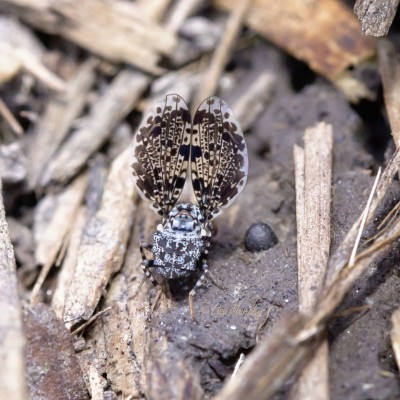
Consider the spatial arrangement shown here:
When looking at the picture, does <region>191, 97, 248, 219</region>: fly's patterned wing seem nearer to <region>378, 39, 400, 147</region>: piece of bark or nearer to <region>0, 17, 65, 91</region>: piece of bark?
<region>378, 39, 400, 147</region>: piece of bark

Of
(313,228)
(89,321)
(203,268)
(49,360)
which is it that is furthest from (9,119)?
(313,228)

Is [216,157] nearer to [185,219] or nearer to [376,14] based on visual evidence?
[185,219]

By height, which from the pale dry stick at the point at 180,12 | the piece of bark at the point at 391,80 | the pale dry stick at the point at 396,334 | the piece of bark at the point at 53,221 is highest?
the piece of bark at the point at 391,80

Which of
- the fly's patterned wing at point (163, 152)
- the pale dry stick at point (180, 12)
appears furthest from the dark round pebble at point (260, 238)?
the pale dry stick at point (180, 12)

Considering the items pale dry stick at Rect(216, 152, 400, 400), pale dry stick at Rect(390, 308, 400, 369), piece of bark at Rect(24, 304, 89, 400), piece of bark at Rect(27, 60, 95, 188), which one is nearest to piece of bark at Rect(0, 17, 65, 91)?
piece of bark at Rect(27, 60, 95, 188)

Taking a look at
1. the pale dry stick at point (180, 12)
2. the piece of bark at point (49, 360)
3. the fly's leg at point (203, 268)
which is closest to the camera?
the piece of bark at point (49, 360)

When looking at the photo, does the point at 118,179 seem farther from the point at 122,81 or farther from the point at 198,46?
the point at 198,46

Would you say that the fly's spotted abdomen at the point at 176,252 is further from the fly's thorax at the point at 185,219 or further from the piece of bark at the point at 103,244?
the piece of bark at the point at 103,244
